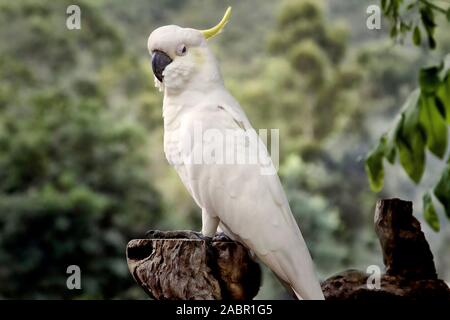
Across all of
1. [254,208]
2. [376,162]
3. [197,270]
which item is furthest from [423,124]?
[197,270]

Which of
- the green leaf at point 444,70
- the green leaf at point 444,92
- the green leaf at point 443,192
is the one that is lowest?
the green leaf at point 443,192

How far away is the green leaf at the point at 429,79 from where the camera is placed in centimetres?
153

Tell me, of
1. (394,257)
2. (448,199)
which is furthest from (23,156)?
(448,199)

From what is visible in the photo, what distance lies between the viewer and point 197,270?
197cm

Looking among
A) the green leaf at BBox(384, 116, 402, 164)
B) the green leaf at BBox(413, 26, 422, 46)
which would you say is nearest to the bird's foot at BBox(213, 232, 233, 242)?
the green leaf at BBox(384, 116, 402, 164)

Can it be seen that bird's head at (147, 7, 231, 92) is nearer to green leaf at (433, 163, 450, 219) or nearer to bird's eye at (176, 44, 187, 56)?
bird's eye at (176, 44, 187, 56)

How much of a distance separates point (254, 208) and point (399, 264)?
559mm

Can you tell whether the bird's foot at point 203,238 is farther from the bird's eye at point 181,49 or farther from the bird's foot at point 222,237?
the bird's eye at point 181,49

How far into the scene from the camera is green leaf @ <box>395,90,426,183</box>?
1556mm

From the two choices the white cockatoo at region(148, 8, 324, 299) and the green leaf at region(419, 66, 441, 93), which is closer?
the green leaf at region(419, 66, 441, 93)

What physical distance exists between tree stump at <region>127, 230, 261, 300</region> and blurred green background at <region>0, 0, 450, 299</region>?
16.1 feet

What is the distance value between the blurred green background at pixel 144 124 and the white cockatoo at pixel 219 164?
4840mm

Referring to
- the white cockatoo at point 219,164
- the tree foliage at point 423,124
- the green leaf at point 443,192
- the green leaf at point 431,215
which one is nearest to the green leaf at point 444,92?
the tree foliage at point 423,124

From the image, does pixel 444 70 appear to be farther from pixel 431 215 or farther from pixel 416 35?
pixel 416 35
